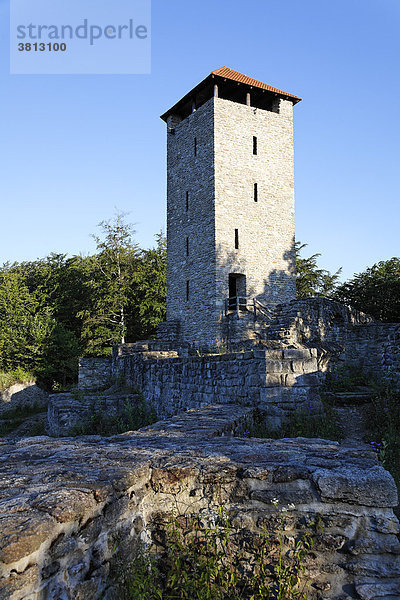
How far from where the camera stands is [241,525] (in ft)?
8.50

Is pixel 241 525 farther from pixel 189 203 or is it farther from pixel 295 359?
pixel 189 203

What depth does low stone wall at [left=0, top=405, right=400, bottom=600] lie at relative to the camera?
1948 mm

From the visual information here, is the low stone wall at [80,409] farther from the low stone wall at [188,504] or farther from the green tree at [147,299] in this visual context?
the green tree at [147,299]

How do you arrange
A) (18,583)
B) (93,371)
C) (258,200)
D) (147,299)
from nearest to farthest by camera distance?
(18,583), (93,371), (258,200), (147,299)

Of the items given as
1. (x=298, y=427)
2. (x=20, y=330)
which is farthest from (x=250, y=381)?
(x=20, y=330)

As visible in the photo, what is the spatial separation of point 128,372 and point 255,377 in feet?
25.0

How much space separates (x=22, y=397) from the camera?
20.6 metres

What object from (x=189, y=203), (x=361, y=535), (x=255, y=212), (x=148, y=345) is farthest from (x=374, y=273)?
(x=361, y=535)

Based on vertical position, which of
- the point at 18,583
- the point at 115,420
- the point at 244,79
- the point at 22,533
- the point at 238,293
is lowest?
the point at 115,420

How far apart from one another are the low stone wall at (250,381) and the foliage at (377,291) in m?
16.0

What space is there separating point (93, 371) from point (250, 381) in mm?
12593

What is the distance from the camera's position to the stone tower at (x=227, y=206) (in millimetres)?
18984

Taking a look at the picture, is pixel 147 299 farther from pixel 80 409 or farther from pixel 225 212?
pixel 80 409

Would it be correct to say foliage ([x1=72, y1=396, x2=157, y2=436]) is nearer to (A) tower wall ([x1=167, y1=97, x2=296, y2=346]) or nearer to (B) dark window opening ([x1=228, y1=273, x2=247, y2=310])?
(A) tower wall ([x1=167, y1=97, x2=296, y2=346])
